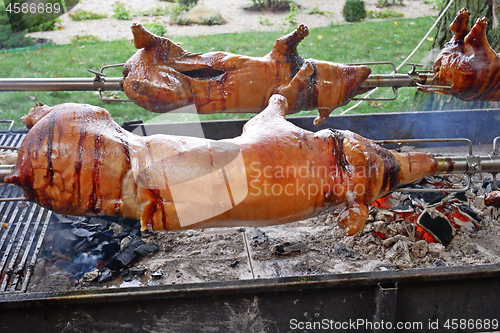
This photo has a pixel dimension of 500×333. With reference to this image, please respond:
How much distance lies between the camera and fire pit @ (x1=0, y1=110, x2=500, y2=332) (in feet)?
6.19

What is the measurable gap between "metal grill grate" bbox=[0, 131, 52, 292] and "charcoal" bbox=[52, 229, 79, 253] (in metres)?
0.11

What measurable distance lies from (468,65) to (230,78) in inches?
73.8

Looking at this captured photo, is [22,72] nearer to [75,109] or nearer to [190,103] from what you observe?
[190,103]

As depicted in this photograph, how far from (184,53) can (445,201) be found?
8.07 ft

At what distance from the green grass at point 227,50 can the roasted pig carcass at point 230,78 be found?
366 cm

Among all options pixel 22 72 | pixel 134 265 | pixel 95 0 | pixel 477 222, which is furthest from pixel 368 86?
pixel 95 0

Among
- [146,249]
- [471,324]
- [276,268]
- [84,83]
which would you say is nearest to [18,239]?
[146,249]

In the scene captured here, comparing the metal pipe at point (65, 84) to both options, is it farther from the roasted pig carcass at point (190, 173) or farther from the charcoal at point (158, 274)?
the charcoal at point (158, 274)

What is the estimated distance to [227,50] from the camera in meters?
8.85

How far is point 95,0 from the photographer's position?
39.8 feet

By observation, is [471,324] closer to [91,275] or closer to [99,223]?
[91,275]

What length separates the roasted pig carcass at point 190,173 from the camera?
1.78 metres

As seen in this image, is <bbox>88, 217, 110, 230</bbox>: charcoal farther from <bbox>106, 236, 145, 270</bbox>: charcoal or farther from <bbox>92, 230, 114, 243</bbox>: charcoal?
<bbox>106, 236, 145, 270</bbox>: charcoal

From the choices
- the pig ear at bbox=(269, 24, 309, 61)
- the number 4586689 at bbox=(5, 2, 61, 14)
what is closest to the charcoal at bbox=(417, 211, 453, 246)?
the pig ear at bbox=(269, 24, 309, 61)
